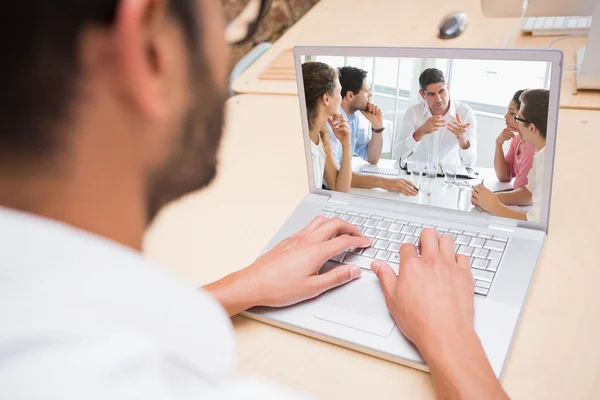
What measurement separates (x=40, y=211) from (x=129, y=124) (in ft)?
0.20

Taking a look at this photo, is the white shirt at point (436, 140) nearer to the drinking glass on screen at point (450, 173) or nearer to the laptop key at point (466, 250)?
the drinking glass on screen at point (450, 173)

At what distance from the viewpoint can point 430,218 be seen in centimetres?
77

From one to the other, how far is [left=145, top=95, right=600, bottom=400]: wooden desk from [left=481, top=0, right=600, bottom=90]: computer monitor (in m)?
0.10

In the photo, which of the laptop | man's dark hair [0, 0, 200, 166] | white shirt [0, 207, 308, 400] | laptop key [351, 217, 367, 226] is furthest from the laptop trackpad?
man's dark hair [0, 0, 200, 166]

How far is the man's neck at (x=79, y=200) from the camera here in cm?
26

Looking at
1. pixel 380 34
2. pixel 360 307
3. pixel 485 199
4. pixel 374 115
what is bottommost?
pixel 360 307

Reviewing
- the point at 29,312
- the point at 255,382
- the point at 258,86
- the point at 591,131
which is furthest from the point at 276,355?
the point at 258,86

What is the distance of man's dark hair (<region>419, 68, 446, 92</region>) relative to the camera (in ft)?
2.25

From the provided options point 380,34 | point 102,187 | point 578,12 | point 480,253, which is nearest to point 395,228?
point 480,253

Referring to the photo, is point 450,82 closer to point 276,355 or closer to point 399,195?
point 399,195

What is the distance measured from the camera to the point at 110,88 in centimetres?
25

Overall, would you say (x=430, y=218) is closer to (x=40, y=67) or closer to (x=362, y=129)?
(x=362, y=129)

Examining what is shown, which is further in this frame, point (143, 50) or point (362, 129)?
point (362, 129)

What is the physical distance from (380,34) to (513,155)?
0.86 m
